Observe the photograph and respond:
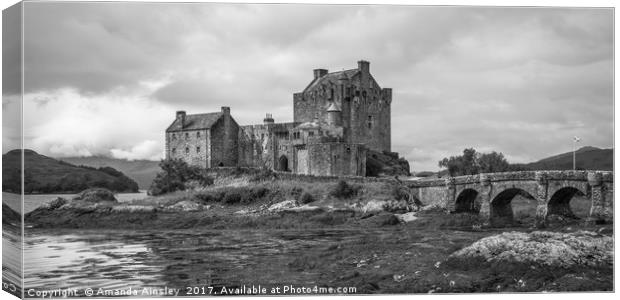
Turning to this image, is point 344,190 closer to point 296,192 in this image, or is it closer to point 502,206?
point 296,192

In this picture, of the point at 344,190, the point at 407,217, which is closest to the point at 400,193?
the point at 344,190

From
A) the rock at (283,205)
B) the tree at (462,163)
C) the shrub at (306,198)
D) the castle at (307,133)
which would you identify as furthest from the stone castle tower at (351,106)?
the tree at (462,163)

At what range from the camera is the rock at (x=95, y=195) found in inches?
1163

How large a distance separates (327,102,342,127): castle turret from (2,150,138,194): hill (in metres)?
14.9

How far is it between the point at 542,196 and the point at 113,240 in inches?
561

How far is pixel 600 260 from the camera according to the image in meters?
18.8

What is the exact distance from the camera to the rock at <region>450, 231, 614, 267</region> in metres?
18.8

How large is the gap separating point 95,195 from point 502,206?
49.4 feet

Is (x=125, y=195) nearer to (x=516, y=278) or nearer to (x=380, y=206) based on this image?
(x=380, y=206)

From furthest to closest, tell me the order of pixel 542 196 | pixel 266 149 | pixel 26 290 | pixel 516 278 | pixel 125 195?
pixel 266 149 < pixel 125 195 < pixel 542 196 < pixel 516 278 < pixel 26 290

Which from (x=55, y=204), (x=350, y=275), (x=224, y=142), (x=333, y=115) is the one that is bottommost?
(x=350, y=275)

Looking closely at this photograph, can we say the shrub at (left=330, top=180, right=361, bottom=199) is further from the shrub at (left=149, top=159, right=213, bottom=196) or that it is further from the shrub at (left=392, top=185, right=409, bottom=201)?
the shrub at (left=149, top=159, right=213, bottom=196)

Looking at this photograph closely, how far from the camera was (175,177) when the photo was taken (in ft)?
132

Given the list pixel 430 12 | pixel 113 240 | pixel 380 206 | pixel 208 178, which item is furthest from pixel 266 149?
pixel 430 12
